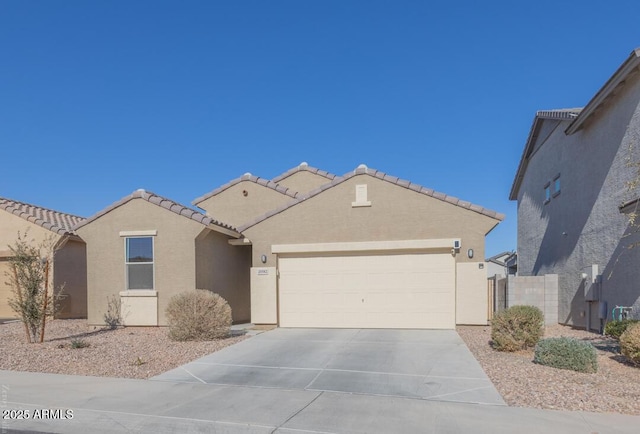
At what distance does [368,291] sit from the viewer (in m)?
13.0

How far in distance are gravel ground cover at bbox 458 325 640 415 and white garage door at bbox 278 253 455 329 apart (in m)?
3.20

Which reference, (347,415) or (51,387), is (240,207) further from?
(347,415)

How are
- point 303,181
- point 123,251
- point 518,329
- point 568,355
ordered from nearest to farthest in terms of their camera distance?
1. point 568,355
2. point 518,329
3. point 123,251
4. point 303,181

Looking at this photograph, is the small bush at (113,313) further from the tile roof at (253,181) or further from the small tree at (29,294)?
the tile roof at (253,181)

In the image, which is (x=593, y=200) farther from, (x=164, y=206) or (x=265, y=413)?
(x=164, y=206)

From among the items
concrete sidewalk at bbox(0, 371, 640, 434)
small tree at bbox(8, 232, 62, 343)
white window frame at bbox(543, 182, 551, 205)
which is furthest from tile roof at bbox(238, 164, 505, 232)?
concrete sidewalk at bbox(0, 371, 640, 434)

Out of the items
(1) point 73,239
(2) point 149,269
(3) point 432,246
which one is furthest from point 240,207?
(3) point 432,246

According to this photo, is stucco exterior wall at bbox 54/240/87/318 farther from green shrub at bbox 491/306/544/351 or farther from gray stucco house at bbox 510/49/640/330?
gray stucco house at bbox 510/49/640/330

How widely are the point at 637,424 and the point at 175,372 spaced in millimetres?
6892

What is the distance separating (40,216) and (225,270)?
793 cm

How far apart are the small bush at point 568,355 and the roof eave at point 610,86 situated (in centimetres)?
720

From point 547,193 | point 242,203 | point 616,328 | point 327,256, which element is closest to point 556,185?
point 547,193

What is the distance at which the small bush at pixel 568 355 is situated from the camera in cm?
745

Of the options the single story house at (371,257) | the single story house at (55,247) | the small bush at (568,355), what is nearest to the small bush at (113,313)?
the single story house at (55,247)
